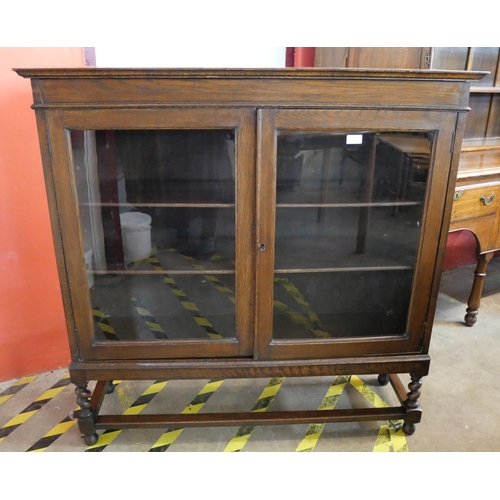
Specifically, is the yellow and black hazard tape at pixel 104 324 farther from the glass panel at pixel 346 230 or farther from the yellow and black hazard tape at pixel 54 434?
the glass panel at pixel 346 230

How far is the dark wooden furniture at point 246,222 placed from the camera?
1020 millimetres

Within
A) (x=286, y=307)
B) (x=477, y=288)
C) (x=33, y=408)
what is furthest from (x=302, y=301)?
(x=477, y=288)

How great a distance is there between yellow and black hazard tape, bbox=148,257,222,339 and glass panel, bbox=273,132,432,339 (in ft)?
0.60

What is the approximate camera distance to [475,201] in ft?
5.61

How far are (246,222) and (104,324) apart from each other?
51 cm

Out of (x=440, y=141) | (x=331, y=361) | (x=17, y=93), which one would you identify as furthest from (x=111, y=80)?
(x=331, y=361)

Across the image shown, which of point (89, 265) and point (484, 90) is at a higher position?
point (484, 90)

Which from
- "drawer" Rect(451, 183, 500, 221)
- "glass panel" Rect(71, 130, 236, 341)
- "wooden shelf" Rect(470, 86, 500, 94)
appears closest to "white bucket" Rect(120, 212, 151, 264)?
"glass panel" Rect(71, 130, 236, 341)

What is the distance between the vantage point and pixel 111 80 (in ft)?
3.23

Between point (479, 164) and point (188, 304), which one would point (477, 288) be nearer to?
point (479, 164)

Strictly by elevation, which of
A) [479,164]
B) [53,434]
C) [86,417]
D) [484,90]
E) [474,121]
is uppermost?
[484,90]

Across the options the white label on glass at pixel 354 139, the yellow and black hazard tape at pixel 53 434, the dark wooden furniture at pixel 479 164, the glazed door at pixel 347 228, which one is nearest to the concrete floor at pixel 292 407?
the yellow and black hazard tape at pixel 53 434

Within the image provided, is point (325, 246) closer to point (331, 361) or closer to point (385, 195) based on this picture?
point (385, 195)

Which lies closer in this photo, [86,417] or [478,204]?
[86,417]
